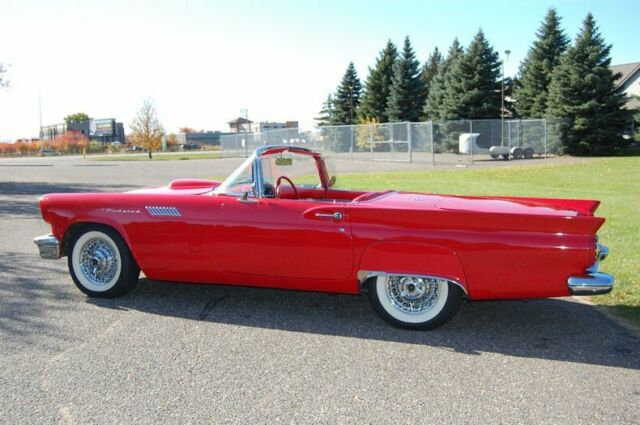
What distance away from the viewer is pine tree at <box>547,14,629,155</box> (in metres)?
31.6

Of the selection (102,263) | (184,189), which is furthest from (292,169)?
(102,263)

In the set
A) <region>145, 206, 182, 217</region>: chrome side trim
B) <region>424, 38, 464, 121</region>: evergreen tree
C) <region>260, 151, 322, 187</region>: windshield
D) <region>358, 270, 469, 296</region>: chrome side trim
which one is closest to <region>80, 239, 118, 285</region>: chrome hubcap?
<region>145, 206, 182, 217</region>: chrome side trim

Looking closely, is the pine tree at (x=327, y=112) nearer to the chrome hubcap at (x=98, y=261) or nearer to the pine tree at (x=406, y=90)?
the pine tree at (x=406, y=90)

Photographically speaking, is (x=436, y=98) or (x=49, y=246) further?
(x=436, y=98)

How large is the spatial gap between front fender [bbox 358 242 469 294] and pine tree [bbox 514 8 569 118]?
38553mm

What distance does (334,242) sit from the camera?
172 inches

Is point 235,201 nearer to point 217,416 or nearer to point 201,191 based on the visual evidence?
point 201,191

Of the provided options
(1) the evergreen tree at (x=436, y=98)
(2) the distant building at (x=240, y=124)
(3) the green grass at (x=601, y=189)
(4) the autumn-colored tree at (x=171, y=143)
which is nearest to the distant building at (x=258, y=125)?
(2) the distant building at (x=240, y=124)

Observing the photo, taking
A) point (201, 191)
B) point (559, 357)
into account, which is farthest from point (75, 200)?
point (559, 357)

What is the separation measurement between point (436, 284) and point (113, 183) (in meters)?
18.0

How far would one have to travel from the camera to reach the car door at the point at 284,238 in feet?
14.4

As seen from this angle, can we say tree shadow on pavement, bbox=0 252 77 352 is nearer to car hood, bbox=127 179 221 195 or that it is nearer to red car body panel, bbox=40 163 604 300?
red car body panel, bbox=40 163 604 300

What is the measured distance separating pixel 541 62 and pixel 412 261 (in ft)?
134

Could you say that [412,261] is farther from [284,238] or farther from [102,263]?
[102,263]
